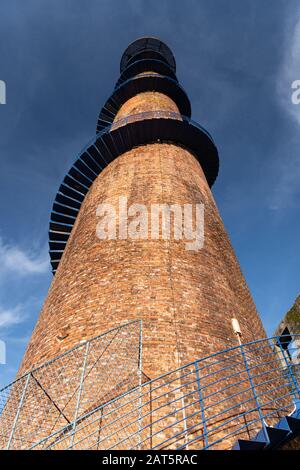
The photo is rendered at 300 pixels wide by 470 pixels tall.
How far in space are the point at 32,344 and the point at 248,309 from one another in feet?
13.7

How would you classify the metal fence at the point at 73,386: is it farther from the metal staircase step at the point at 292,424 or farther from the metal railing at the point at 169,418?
the metal staircase step at the point at 292,424

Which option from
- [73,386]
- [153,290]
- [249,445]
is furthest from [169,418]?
[153,290]

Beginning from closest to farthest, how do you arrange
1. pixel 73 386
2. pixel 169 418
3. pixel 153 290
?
pixel 169 418
pixel 73 386
pixel 153 290

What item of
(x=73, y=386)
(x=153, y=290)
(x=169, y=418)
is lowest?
(x=169, y=418)

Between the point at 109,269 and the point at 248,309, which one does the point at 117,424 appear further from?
the point at 248,309

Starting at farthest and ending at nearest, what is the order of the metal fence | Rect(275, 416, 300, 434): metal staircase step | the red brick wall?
the red brick wall
the metal fence
Rect(275, 416, 300, 434): metal staircase step

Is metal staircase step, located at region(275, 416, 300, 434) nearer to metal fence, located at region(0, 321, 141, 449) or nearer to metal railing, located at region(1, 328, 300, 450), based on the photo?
metal railing, located at region(1, 328, 300, 450)

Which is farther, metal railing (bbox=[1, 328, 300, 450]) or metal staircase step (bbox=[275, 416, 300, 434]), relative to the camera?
metal railing (bbox=[1, 328, 300, 450])

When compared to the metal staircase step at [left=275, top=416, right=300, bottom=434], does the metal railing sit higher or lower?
higher

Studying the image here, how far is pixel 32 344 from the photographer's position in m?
6.57

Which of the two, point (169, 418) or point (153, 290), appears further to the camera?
point (153, 290)

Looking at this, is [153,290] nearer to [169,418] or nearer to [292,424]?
[169,418]

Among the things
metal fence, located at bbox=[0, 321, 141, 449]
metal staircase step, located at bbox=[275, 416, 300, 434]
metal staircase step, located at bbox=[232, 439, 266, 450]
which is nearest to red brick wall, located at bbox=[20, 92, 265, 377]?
metal fence, located at bbox=[0, 321, 141, 449]
